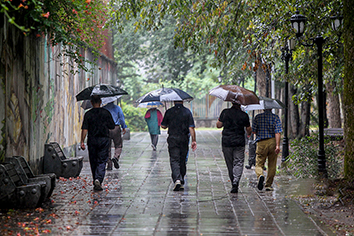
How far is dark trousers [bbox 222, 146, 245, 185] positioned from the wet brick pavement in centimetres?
34

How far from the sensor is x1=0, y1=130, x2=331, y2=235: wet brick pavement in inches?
239

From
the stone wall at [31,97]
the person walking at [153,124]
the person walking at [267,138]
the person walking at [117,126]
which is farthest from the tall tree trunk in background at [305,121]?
the person walking at [267,138]

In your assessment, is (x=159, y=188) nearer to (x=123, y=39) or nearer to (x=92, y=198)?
(x=92, y=198)

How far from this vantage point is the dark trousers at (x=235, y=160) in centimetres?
899

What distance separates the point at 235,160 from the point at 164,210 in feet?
7.66

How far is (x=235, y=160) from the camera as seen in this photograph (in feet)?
29.7

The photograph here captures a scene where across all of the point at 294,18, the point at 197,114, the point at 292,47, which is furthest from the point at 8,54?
the point at 197,114

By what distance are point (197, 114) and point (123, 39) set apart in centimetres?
1222

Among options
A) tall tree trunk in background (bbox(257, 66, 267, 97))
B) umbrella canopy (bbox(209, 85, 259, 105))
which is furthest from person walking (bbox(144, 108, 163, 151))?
umbrella canopy (bbox(209, 85, 259, 105))

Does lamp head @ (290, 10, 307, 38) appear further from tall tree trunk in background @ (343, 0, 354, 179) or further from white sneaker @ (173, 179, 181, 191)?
white sneaker @ (173, 179, 181, 191)

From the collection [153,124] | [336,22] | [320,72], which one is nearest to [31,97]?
[320,72]

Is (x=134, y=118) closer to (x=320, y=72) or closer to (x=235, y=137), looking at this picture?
(x=320, y=72)

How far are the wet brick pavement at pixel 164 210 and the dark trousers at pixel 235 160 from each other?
0.34m

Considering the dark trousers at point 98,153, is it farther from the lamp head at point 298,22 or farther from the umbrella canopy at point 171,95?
→ the lamp head at point 298,22
